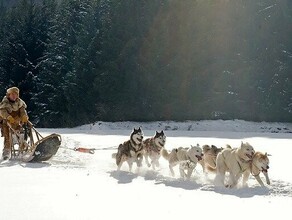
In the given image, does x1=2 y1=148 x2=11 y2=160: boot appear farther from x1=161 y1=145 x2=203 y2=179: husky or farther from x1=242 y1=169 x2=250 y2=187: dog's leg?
x1=242 y1=169 x2=250 y2=187: dog's leg

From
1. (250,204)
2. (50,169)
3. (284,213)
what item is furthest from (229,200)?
(50,169)

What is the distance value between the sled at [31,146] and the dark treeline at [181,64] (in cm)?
1855

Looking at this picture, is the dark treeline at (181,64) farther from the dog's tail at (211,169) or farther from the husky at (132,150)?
the dog's tail at (211,169)

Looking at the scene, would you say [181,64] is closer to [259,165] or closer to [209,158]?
[209,158]

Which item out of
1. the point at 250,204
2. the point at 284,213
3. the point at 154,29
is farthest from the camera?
the point at 154,29

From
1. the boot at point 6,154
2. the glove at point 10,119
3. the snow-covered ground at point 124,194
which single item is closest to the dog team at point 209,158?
the snow-covered ground at point 124,194

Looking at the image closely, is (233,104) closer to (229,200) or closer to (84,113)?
(84,113)

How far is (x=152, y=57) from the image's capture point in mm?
31000

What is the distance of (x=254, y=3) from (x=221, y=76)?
19.3 ft

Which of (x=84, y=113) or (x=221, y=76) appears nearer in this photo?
(x=221, y=76)

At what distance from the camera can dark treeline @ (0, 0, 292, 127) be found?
29.7m

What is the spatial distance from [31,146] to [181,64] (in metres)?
19.6

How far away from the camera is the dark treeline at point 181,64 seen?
29719 millimetres

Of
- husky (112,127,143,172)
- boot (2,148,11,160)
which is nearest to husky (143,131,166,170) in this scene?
husky (112,127,143,172)
